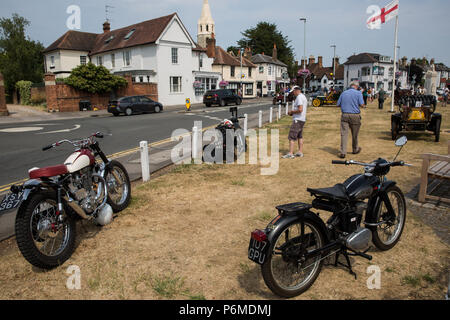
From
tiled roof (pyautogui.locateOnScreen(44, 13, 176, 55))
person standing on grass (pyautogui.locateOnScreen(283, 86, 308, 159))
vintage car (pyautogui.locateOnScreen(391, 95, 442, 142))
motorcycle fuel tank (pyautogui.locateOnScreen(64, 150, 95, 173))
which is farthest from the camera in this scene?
tiled roof (pyautogui.locateOnScreen(44, 13, 176, 55))

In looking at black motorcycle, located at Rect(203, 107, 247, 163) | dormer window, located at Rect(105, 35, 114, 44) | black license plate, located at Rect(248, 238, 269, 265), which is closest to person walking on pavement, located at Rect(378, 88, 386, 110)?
black motorcycle, located at Rect(203, 107, 247, 163)

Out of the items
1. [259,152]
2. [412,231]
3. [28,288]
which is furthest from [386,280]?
[259,152]

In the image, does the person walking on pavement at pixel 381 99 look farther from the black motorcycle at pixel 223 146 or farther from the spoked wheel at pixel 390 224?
the spoked wheel at pixel 390 224

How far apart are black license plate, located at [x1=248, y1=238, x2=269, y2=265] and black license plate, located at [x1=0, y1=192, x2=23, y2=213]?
8.09 feet

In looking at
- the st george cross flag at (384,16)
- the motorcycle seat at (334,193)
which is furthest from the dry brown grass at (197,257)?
the st george cross flag at (384,16)

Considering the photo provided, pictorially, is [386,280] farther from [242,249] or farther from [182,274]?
[182,274]

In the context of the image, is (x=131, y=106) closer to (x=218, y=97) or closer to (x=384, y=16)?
(x=218, y=97)

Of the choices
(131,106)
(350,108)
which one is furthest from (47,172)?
(131,106)

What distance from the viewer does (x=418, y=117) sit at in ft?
35.1

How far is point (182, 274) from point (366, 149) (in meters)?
8.27

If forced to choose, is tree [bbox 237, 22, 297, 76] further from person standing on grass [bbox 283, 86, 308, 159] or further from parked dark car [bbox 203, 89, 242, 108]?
person standing on grass [bbox 283, 86, 308, 159]

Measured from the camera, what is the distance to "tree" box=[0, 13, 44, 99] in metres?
39.7

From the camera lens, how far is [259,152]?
965 centimetres

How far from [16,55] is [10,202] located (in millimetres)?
46282
